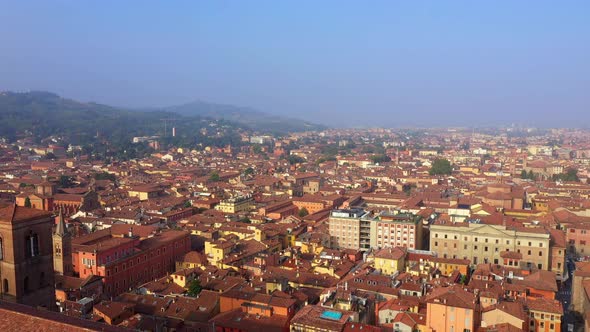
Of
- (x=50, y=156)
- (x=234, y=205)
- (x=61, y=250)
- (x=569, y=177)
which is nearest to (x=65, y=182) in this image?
(x=234, y=205)

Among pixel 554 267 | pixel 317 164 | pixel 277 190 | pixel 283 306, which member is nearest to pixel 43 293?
pixel 283 306

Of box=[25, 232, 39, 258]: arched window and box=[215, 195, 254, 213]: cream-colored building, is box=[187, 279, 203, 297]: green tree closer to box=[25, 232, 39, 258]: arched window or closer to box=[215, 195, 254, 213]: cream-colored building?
box=[25, 232, 39, 258]: arched window

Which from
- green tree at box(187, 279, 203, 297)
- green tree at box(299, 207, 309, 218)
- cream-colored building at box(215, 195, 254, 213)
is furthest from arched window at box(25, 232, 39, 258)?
green tree at box(299, 207, 309, 218)

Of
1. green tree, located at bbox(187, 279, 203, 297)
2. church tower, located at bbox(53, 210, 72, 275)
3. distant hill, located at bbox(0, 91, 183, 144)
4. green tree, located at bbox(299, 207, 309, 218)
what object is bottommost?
green tree, located at bbox(299, 207, 309, 218)

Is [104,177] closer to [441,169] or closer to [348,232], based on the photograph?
[348,232]

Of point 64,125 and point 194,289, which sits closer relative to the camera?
point 194,289

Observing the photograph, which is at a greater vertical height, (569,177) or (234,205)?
(234,205)
